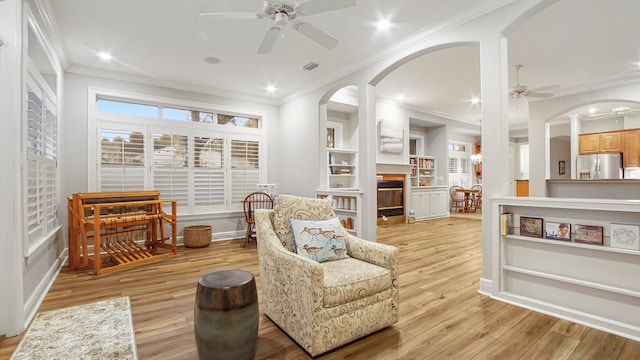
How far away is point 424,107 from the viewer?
300 inches

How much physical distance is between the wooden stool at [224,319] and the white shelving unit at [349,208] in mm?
2622

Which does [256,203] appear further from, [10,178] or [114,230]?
[10,178]

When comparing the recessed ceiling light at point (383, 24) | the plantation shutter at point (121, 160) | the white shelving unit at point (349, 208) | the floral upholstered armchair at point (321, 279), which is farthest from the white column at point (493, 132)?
the plantation shutter at point (121, 160)

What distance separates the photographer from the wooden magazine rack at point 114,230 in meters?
3.69

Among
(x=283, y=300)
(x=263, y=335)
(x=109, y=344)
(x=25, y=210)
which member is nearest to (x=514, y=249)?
(x=283, y=300)

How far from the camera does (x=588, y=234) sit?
90.1 inches

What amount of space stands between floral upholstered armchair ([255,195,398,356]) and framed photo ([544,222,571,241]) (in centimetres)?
136

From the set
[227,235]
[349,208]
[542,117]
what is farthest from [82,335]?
[542,117]

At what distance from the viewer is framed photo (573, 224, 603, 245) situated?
2.24m

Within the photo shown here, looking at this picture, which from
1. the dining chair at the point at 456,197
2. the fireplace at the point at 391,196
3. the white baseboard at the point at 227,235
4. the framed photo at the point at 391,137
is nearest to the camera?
the white baseboard at the point at 227,235

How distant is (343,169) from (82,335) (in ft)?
18.2

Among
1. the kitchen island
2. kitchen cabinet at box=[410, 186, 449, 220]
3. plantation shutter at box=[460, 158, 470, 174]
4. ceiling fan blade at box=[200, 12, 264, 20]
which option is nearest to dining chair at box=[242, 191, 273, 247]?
ceiling fan blade at box=[200, 12, 264, 20]

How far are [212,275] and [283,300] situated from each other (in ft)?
1.79

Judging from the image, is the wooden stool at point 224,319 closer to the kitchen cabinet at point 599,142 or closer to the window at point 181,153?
the window at point 181,153
